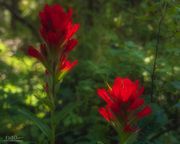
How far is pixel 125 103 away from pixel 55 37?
44cm

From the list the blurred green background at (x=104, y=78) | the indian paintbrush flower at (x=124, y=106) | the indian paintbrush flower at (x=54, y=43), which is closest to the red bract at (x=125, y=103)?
the indian paintbrush flower at (x=124, y=106)

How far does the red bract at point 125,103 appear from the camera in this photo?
1.81 metres

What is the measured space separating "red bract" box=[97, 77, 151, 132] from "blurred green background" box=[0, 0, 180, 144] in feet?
0.60

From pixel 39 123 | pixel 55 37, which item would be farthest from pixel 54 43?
pixel 39 123

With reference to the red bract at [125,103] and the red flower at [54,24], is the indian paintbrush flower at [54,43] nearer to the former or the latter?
the red flower at [54,24]

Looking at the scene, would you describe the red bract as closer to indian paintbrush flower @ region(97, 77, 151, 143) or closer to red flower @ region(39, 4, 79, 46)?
indian paintbrush flower @ region(97, 77, 151, 143)

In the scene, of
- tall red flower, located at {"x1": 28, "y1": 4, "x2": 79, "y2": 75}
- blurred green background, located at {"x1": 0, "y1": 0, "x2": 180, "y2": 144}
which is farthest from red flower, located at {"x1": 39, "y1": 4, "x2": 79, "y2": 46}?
blurred green background, located at {"x1": 0, "y1": 0, "x2": 180, "y2": 144}

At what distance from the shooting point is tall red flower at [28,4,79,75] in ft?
6.48

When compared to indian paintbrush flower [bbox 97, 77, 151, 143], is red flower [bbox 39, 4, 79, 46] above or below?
above

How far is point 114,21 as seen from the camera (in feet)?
14.8

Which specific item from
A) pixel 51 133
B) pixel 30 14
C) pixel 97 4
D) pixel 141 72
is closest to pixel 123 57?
pixel 141 72

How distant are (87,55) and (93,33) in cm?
24

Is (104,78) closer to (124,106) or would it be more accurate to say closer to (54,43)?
(54,43)

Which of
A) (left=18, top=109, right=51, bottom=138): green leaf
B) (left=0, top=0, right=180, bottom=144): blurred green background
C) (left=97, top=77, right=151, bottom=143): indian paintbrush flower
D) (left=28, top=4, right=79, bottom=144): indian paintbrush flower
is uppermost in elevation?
(left=28, top=4, right=79, bottom=144): indian paintbrush flower
